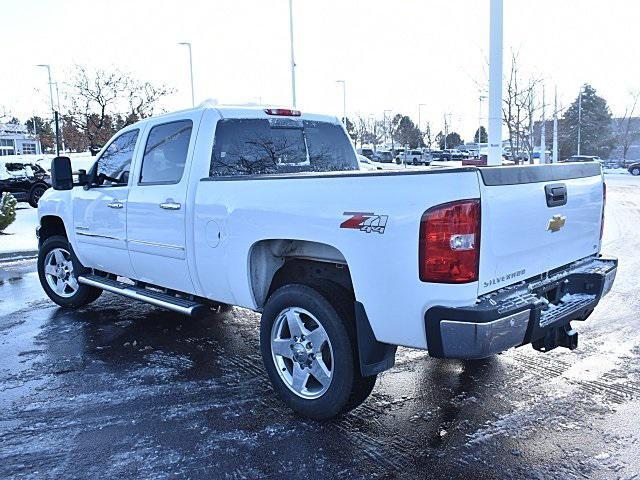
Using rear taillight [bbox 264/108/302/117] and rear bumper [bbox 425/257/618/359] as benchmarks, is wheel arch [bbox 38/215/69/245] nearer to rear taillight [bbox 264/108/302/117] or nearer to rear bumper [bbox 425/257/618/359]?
rear taillight [bbox 264/108/302/117]

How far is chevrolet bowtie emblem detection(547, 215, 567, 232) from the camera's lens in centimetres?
388

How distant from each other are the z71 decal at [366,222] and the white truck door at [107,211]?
9.58ft

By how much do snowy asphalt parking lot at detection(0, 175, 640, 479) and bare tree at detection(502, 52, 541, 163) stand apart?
13.0 metres

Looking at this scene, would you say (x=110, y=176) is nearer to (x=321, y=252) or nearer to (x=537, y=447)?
(x=321, y=252)

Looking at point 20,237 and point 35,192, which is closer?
point 20,237

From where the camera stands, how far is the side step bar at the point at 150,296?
5008 millimetres

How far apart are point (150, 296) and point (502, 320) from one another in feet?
11.1

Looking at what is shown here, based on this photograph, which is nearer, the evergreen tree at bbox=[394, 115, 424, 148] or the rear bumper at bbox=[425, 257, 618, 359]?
the rear bumper at bbox=[425, 257, 618, 359]

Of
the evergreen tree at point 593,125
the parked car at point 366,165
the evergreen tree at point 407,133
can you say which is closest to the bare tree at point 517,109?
the parked car at point 366,165

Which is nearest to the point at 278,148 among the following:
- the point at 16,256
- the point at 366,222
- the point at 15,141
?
the point at 366,222

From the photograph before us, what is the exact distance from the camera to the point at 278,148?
550cm

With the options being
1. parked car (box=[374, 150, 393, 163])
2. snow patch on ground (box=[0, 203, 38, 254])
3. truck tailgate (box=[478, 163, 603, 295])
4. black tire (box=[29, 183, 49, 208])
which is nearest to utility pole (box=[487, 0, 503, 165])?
truck tailgate (box=[478, 163, 603, 295])

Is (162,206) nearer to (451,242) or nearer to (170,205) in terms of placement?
(170,205)

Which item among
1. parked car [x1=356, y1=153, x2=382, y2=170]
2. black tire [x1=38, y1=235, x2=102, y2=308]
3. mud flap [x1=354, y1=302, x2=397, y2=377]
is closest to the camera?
mud flap [x1=354, y1=302, x2=397, y2=377]
